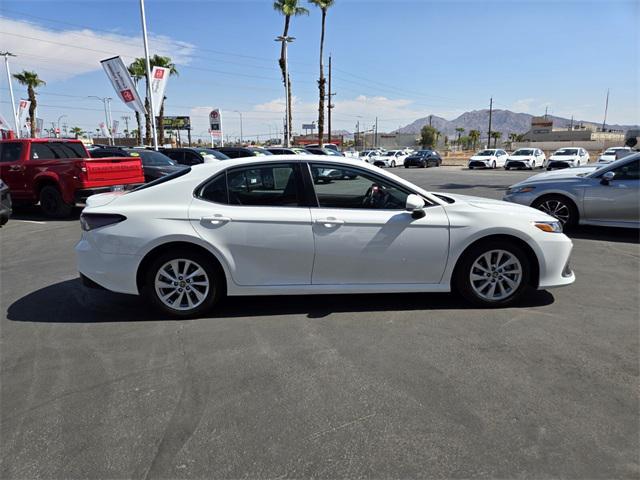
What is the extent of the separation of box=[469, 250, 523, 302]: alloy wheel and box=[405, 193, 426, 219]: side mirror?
2.54 feet

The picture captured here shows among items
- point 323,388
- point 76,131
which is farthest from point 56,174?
point 76,131

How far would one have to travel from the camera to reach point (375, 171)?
4242 millimetres

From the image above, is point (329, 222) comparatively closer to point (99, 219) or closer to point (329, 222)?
point (329, 222)

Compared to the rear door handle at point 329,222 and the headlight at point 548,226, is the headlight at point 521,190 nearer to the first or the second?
the headlight at point 548,226

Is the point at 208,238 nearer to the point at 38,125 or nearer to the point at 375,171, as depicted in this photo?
the point at 375,171

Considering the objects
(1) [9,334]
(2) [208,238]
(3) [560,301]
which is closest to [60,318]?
(1) [9,334]

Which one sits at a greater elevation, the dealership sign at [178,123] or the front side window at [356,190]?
the dealership sign at [178,123]

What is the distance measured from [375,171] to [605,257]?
4.49 metres

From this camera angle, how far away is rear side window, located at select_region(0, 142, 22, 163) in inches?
407

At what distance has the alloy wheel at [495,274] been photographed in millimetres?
4336

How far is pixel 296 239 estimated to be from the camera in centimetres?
405

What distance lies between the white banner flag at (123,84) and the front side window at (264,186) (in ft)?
61.2

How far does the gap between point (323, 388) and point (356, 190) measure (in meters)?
1.98

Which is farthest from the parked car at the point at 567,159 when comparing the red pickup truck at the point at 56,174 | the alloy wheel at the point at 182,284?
the alloy wheel at the point at 182,284
